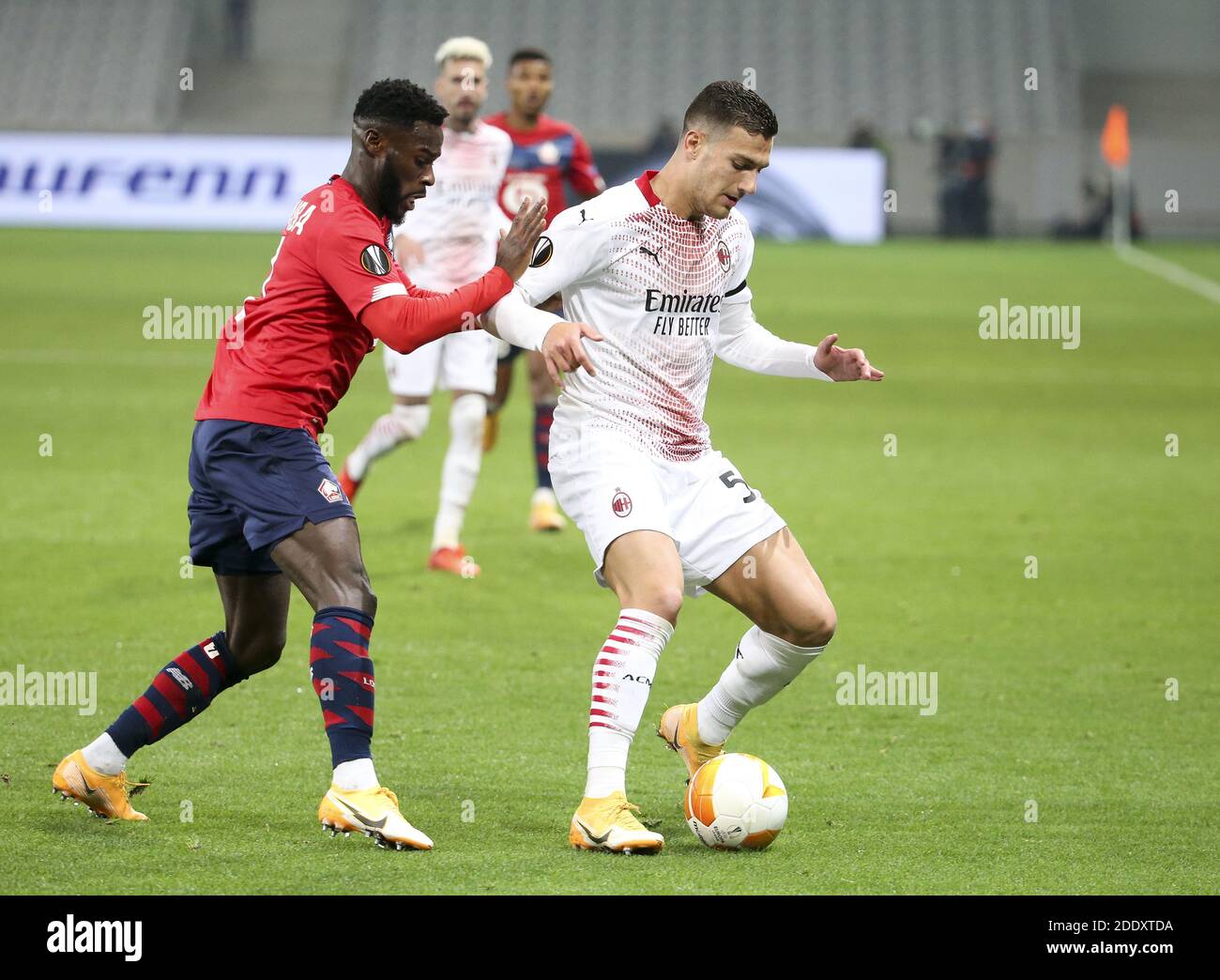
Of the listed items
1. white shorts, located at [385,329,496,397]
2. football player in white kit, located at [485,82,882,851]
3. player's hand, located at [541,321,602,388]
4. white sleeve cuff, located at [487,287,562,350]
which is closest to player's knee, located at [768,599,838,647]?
football player in white kit, located at [485,82,882,851]

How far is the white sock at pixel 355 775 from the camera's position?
15.2 feet

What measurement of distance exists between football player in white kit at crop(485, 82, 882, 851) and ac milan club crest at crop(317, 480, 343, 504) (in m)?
0.66

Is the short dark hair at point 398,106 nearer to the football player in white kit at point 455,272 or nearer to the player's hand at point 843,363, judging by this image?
the player's hand at point 843,363

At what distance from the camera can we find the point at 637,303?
527 centimetres

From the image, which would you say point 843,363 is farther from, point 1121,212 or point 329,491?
point 1121,212

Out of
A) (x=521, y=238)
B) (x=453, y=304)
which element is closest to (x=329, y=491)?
(x=453, y=304)

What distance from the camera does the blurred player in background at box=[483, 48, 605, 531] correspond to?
10.3 metres

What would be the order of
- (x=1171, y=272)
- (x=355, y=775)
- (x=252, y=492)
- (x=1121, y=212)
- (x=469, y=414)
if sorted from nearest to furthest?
1. (x=355, y=775)
2. (x=252, y=492)
3. (x=469, y=414)
4. (x=1171, y=272)
5. (x=1121, y=212)

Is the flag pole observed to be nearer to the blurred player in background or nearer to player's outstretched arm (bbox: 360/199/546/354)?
the blurred player in background

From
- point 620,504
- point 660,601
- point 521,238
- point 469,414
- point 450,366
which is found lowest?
point 660,601

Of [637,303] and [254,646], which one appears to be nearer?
[254,646]

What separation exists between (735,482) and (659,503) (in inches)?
12.7

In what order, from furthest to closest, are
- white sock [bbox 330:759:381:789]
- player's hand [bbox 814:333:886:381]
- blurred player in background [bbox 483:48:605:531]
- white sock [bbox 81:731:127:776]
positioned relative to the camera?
1. blurred player in background [bbox 483:48:605:531]
2. player's hand [bbox 814:333:886:381]
3. white sock [bbox 81:731:127:776]
4. white sock [bbox 330:759:381:789]

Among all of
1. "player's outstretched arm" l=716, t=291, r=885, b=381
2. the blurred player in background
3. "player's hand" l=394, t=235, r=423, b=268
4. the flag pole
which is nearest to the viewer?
"player's outstretched arm" l=716, t=291, r=885, b=381
